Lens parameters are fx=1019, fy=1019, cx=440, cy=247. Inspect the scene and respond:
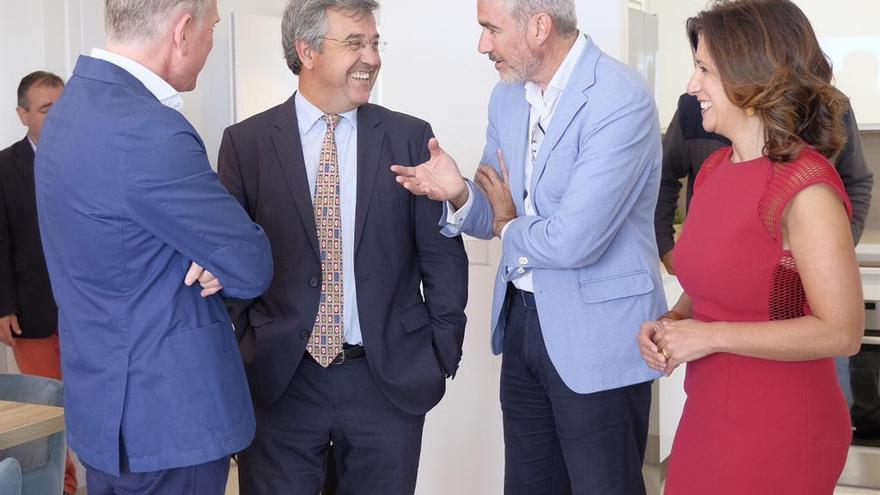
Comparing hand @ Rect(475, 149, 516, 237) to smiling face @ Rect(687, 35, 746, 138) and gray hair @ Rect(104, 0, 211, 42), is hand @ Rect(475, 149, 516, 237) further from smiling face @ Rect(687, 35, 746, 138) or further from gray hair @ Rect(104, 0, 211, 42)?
gray hair @ Rect(104, 0, 211, 42)

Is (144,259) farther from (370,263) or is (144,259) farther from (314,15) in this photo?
(314,15)

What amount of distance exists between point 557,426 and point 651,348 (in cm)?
49

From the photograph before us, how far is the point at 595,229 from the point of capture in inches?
84.5

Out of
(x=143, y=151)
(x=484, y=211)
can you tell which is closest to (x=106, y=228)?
(x=143, y=151)

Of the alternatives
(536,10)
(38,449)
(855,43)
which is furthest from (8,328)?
(855,43)

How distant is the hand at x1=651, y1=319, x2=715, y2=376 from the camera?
181cm

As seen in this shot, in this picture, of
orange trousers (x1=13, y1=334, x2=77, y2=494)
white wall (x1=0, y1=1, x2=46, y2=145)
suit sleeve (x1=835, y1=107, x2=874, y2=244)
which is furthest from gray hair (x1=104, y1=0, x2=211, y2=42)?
white wall (x1=0, y1=1, x2=46, y2=145)

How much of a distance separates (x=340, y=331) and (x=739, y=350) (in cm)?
91

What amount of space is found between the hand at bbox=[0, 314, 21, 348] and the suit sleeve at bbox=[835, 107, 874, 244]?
3110mm

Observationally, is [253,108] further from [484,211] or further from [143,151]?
[143,151]

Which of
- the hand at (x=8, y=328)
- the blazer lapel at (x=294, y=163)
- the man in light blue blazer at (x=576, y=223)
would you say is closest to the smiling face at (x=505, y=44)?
the man in light blue blazer at (x=576, y=223)

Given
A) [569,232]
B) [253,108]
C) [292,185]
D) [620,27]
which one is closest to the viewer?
[569,232]

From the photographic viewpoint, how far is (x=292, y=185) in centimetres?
229

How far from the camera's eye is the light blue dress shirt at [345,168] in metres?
2.31
